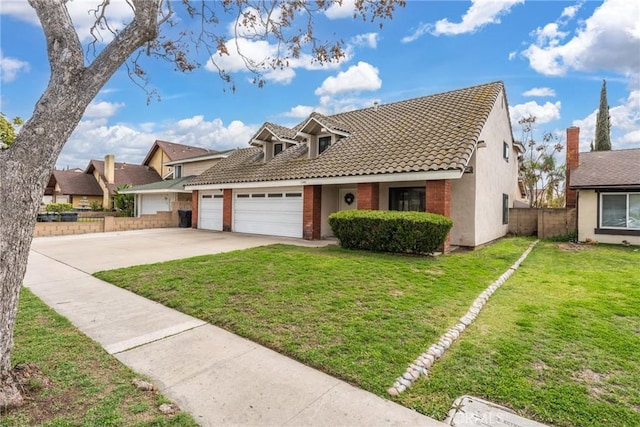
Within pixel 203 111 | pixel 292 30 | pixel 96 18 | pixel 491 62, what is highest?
pixel 491 62

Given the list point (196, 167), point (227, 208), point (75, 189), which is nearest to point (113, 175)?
point (75, 189)

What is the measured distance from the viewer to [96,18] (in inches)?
170

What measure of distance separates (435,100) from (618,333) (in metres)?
12.8

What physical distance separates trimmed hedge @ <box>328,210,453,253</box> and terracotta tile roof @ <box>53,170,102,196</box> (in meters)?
33.7

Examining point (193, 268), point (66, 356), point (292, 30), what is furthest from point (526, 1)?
point (66, 356)

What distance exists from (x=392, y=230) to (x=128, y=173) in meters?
Result: 34.3

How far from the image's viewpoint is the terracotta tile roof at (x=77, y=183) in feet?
108

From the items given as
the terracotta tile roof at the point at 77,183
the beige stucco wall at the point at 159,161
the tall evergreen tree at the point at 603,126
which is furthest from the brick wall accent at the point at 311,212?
the terracotta tile roof at the point at 77,183

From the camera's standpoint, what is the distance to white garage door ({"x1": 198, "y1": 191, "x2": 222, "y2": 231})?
61.4 ft

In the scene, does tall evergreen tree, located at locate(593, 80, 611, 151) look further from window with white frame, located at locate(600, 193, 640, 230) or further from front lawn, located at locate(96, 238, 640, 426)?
front lawn, located at locate(96, 238, 640, 426)

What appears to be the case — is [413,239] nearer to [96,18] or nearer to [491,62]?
[96,18]

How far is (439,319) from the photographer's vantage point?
4.82 metres

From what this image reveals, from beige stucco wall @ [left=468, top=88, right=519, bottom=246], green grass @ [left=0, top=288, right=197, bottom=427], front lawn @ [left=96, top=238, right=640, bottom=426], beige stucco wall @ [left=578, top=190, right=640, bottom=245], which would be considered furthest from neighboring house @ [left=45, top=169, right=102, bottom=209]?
beige stucco wall @ [left=578, top=190, right=640, bottom=245]

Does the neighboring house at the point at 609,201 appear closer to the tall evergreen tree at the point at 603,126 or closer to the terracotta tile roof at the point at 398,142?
the terracotta tile roof at the point at 398,142
